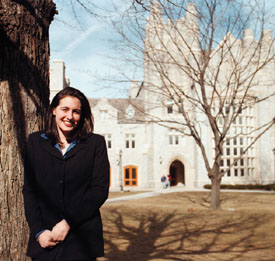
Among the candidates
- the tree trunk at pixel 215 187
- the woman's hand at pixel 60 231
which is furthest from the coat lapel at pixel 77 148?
the tree trunk at pixel 215 187

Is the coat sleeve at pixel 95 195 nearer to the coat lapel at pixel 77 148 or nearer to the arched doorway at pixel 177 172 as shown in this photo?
the coat lapel at pixel 77 148

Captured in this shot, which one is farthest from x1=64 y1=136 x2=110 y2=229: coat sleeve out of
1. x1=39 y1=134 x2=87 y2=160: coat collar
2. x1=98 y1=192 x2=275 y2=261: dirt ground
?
x1=98 y1=192 x2=275 y2=261: dirt ground

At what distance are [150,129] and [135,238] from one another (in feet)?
75.9

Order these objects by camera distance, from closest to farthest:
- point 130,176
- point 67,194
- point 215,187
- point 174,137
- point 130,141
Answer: point 67,194 < point 215,187 < point 174,137 < point 130,176 < point 130,141

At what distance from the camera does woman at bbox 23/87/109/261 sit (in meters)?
2.18

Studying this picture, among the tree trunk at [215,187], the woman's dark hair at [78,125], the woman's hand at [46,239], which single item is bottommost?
the tree trunk at [215,187]

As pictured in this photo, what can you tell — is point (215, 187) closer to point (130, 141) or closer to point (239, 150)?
point (239, 150)

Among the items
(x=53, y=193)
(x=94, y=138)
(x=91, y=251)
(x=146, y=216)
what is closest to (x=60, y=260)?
(x=91, y=251)

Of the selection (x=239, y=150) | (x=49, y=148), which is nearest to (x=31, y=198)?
(x=49, y=148)

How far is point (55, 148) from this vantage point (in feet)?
7.70

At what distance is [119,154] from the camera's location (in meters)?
28.0

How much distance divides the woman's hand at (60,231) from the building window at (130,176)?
28722mm

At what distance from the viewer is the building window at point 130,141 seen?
31.6 meters

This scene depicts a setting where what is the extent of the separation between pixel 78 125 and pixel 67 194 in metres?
0.54
